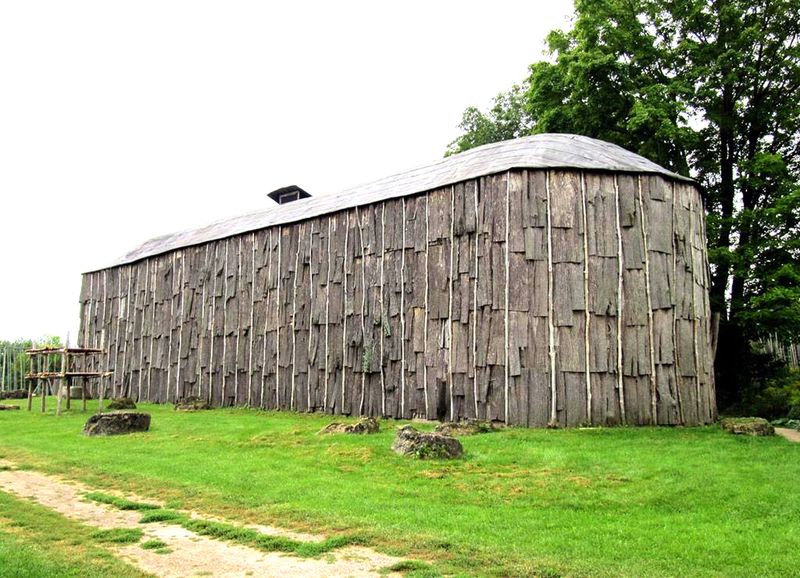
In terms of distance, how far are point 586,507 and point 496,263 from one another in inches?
343

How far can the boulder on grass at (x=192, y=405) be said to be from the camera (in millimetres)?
22484

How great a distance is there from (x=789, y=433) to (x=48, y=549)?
14.6 metres

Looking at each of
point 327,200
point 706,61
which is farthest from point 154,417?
point 706,61

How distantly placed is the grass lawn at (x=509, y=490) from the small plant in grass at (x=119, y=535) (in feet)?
3.80

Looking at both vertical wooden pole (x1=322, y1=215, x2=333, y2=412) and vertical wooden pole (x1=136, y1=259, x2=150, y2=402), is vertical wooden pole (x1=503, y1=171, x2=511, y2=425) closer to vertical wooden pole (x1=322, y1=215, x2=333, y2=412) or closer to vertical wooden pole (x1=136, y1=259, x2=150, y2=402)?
vertical wooden pole (x1=322, y1=215, x2=333, y2=412)

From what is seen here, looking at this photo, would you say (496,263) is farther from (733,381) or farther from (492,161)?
(733,381)

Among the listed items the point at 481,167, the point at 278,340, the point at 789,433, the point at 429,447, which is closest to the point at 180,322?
the point at 278,340

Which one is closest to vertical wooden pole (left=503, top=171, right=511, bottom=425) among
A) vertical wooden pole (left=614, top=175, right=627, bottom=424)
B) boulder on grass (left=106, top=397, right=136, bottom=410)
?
vertical wooden pole (left=614, top=175, right=627, bottom=424)

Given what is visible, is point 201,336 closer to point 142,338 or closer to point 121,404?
point 121,404

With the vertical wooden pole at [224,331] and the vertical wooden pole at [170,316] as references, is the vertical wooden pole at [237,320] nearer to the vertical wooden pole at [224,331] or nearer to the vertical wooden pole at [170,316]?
the vertical wooden pole at [224,331]

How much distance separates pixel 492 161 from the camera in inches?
702

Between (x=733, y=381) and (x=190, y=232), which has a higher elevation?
(x=190, y=232)

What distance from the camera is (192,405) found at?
2256cm

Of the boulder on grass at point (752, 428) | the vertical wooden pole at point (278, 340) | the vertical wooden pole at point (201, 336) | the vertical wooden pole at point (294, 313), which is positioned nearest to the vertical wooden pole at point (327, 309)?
the vertical wooden pole at point (294, 313)
